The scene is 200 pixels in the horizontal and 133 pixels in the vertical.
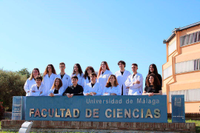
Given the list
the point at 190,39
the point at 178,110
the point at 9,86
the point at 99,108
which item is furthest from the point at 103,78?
the point at 9,86

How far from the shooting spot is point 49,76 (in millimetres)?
11500

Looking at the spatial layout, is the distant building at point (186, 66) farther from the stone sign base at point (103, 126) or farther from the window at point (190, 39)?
the stone sign base at point (103, 126)

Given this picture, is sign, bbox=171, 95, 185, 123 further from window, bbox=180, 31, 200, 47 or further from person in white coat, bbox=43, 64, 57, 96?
window, bbox=180, 31, 200, 47

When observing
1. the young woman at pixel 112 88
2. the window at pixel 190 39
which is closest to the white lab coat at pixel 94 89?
the young woman at pixel 112 88

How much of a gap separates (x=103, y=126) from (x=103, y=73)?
267 cm

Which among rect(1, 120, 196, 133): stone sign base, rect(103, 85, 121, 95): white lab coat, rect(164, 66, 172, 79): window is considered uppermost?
rect(164, 66, 172, 79): window

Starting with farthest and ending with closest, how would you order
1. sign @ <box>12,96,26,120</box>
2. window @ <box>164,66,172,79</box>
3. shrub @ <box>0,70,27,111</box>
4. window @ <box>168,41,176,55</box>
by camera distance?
shrub @ <box>0,70,27,111</box>, window @ <box>164,66,172,79</box>, window @ <box>168,41,176,55</box>, sign @ <box>12,96,26,120</box>

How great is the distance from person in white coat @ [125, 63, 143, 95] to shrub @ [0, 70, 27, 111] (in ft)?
84.4

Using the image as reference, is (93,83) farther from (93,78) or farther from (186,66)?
(186,66)

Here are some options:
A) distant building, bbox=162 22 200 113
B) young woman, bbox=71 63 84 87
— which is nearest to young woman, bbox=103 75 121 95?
young woman, bbox=71 63 84 87

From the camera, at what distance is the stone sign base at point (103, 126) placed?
884 cm

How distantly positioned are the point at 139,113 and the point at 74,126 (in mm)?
2476

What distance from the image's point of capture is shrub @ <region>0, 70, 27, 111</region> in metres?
32.8

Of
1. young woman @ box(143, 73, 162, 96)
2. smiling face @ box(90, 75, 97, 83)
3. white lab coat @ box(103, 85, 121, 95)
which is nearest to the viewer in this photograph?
young woman @ box(143, 73, 162, 96)
